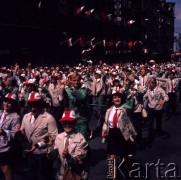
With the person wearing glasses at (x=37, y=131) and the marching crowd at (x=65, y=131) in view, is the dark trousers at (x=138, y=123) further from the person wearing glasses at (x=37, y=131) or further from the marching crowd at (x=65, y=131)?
the person wearing glasses at (x=37, y=131)

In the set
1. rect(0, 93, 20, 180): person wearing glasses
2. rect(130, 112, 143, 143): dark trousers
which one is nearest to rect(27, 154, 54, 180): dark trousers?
rect(0, 93, 20, 180): person wearing glasses

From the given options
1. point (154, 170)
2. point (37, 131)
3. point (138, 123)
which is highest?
point (37, 131)

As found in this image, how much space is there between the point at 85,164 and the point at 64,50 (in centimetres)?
3111

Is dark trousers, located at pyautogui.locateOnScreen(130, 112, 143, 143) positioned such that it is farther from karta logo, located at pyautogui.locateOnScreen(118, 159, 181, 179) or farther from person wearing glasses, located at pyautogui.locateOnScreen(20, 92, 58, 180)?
person wearing glasses, located at pyautogui.locateOnScreen(20, 92, 58, 180)

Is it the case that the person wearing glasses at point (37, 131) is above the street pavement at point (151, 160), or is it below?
above

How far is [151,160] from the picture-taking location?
7.84 m

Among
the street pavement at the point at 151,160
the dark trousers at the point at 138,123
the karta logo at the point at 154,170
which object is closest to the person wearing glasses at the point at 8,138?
the street pavement at the point at 151,160

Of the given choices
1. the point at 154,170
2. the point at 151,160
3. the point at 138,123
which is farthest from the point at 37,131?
the point at 138,123

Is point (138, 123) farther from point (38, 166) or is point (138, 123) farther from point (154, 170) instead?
point (38, 166)

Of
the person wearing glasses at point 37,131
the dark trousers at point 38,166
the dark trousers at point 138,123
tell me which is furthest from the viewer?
the dark trousers at point 138,123

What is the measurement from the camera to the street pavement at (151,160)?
686cm

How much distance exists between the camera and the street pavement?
6.86 m

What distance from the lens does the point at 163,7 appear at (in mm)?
86875

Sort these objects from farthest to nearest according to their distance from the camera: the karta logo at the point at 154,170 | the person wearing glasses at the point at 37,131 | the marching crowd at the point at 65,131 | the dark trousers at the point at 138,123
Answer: the dark trousers at the point at 138,123 → the karta logo at the point at 154,170 → the person wearing glasses at the point at 37,131 → the marching crowd at the point at 65,131
